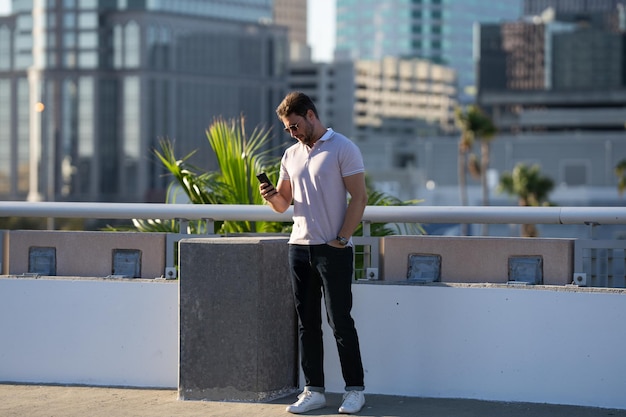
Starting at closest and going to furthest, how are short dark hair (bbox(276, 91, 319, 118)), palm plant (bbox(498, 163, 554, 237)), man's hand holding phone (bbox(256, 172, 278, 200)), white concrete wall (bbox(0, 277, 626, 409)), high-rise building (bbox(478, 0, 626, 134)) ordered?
short dark hair (bbox(276, 91, 319, 118)), man's hand holding phone (bbox(256, 172, 278, 200)), white concrete wall (bbox(0, 277, 626, 409)), palm plant (bbox(498, 163, 554, 237)), high-rise building (bbox(478, 0, 626, 134))

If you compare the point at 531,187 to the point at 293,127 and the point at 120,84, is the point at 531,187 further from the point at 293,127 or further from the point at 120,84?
the point at 293,127

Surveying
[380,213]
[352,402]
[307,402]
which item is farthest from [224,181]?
[352,402]

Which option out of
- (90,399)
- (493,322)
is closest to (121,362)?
(90,399)

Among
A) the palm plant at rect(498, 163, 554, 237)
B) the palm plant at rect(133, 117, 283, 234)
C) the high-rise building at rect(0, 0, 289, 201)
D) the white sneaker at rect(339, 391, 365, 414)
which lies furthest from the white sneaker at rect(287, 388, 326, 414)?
the high-rise building at rect(0, 0, 289, 201)

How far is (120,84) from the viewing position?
482 ft

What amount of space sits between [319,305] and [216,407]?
2.58ft

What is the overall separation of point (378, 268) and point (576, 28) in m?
169

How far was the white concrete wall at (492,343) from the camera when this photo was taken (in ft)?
21.8

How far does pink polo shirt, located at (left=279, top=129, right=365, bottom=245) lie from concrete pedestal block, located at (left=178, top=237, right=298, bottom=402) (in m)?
0.40

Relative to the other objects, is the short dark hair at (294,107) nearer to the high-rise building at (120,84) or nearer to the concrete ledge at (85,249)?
the concrete ledge at (85,249)

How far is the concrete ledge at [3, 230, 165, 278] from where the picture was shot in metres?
7.59

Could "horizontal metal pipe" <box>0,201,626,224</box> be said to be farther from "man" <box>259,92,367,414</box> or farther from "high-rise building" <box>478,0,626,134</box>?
"high-rise building" <box>478,0,626,134</box>

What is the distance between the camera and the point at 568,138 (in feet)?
395

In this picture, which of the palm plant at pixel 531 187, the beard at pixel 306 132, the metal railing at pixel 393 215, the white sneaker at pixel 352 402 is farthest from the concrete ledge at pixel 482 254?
the palm plant at pixel 531 187
